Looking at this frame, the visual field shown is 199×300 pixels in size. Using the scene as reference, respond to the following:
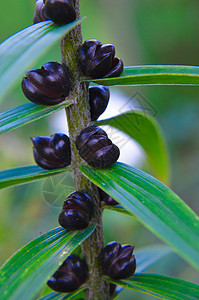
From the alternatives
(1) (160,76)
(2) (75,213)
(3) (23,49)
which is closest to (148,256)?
(2) (75,213)

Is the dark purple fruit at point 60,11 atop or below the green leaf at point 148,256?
atop

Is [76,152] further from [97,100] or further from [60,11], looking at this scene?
[60,11]

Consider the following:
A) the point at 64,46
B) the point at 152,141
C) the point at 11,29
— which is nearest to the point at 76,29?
the point at 64,46

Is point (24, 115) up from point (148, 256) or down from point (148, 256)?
up

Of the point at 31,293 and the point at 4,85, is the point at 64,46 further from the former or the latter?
the point at 31,293

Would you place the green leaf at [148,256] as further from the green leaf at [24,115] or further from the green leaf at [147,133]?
the green leaf at [24,115]

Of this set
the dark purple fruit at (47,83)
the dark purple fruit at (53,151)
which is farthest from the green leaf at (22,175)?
the dark purple fruit at (47,83)
